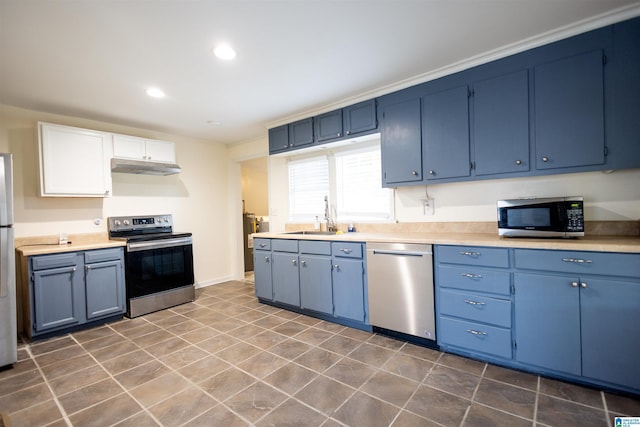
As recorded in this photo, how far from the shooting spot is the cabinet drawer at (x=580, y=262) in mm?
1764

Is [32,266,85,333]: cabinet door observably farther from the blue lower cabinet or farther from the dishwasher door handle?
the dishwasher door handle

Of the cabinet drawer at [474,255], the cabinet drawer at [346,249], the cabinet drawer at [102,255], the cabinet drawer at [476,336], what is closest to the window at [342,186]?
the cabinet drawer at [346,249]

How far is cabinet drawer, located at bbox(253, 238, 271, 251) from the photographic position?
3754 millimetres

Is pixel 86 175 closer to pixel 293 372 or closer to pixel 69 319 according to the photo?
pixel 69 319

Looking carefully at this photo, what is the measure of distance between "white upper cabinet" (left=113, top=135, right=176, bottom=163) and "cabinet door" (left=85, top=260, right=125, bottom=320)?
139 cm

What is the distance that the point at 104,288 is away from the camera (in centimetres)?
337

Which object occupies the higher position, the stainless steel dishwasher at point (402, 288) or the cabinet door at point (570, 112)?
the cabinet door at point (570, 112)

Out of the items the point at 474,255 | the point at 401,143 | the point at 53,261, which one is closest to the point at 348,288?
the point at 474,255

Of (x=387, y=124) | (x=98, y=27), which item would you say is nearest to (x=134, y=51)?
(x=98, y=27)

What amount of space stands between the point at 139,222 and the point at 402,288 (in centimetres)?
359

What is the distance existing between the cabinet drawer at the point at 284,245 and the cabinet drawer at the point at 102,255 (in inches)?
70.0

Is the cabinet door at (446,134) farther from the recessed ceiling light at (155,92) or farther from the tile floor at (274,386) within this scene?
the recessed ceiling light at (155,92)

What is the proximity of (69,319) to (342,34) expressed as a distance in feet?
12.4

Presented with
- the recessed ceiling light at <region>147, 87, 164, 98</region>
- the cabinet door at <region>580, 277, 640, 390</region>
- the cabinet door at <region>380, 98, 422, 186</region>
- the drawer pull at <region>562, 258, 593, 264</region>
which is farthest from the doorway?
the cabinet door at <region>580, 277, 640, 390</region>
